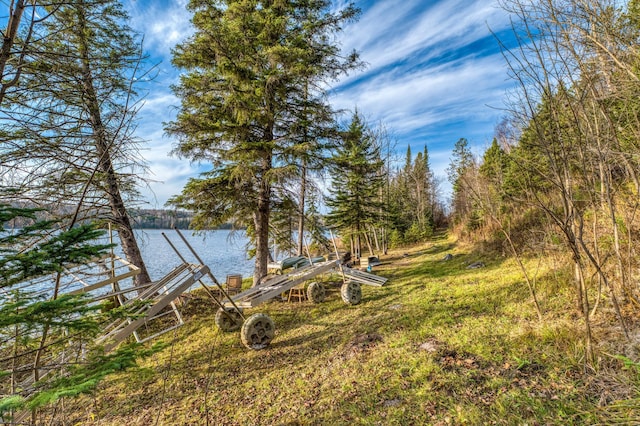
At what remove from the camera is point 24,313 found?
5.89ft

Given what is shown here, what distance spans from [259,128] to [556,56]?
801cm

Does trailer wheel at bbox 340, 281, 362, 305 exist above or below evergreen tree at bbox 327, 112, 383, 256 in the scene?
below

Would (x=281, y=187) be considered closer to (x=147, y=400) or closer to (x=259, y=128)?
(x=259, y=128)

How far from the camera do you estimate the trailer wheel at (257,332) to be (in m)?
5.67

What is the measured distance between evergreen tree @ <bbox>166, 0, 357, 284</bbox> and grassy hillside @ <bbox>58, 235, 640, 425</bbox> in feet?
13.7

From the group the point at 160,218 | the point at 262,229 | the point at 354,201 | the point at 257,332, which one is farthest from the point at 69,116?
the point at 354,201

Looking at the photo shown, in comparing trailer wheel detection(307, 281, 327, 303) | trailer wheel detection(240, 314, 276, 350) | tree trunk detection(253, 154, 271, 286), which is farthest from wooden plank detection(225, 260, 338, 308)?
tree trunk detection(253, 154, 271, 286)

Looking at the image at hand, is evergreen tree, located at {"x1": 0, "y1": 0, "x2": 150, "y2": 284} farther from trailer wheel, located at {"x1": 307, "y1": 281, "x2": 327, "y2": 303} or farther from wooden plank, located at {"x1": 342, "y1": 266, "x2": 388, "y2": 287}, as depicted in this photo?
wooden plank, located at {"x1": 342, "y1": 266, "x2": 388, "y2": 287}

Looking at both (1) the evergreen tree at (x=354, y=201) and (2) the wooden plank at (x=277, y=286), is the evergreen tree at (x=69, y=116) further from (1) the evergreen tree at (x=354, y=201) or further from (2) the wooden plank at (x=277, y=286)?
(1) the evergreen tree at (x=354, y=201)

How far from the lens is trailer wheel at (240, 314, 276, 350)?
567cm

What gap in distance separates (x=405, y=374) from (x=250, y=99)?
26.1 feet

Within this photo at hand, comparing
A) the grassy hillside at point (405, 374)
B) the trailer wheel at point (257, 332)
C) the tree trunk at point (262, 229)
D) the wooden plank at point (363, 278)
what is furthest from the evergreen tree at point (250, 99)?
the grassy hillside at point (405, 374)

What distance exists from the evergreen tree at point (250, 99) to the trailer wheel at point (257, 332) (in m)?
3.68

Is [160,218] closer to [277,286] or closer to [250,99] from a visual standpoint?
[277,286]
